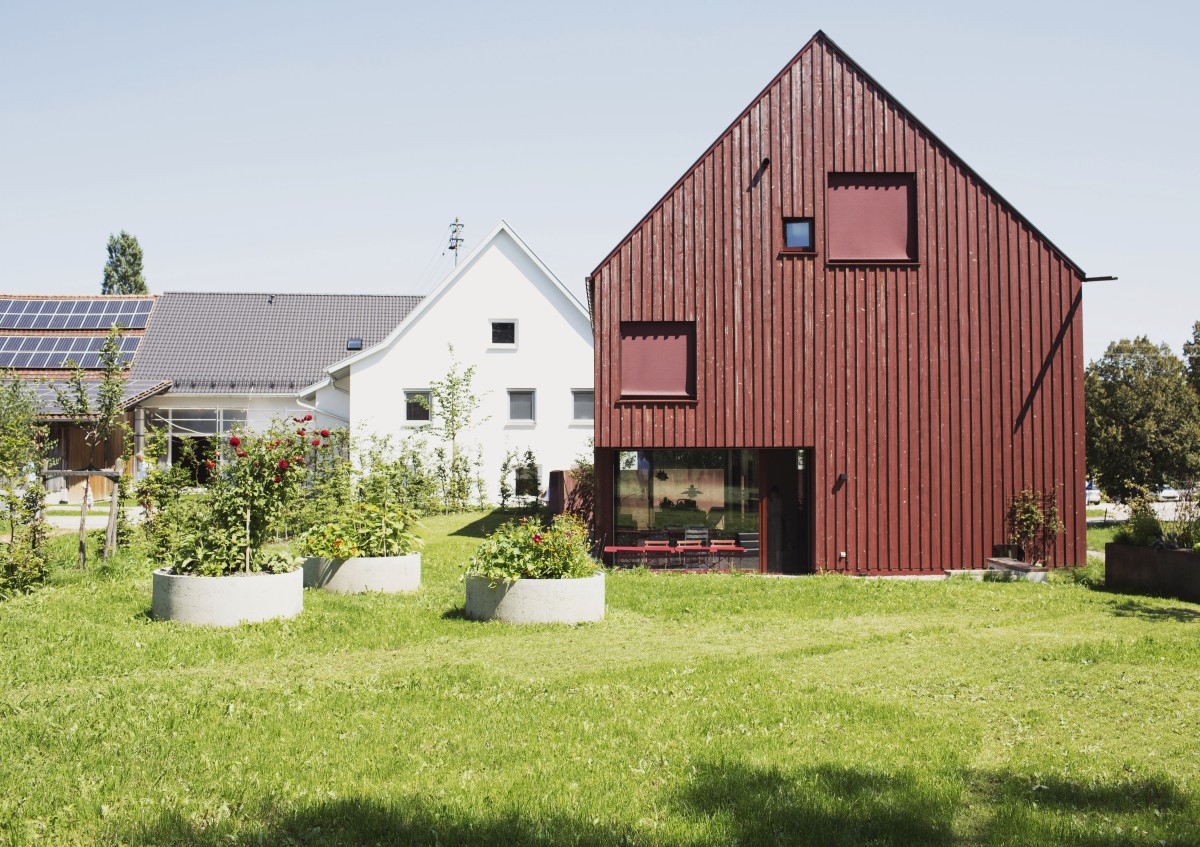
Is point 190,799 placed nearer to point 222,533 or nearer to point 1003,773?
point 1003,773

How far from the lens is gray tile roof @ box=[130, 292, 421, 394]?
3872cm

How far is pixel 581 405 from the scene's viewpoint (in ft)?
108

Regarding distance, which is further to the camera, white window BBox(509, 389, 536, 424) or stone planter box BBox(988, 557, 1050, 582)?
white window BBox(509, 389, 536, 424)

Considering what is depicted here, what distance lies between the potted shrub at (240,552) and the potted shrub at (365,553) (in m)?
1.67

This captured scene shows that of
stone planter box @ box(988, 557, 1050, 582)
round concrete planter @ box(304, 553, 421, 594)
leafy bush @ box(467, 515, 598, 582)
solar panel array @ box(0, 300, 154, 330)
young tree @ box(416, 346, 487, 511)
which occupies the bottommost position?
stone planter box @ box(988, 557, 1050, 582)

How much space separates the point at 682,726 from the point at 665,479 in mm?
11718

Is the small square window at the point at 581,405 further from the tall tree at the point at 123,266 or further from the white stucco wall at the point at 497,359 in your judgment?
the tall tree at the point at 123,266

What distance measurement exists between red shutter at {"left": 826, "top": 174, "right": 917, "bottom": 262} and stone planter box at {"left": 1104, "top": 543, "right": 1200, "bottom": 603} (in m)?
6.26

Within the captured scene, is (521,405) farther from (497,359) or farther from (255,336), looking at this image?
(255,336)

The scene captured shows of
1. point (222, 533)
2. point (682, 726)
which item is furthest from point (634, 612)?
point (682, 726)

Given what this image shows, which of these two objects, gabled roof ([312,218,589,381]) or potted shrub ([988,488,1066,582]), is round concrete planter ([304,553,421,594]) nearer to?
potted shrub ([988,488,1066,582])

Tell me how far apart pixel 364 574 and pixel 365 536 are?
2.36ft

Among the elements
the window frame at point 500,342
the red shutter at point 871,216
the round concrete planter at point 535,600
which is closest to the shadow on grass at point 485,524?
the window frame at point 500,342

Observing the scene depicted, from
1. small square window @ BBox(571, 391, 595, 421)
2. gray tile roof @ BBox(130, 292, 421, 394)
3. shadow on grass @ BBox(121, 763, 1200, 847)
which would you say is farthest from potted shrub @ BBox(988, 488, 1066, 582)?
gray tile roof @ BBox(130, 292, 421, 394)
